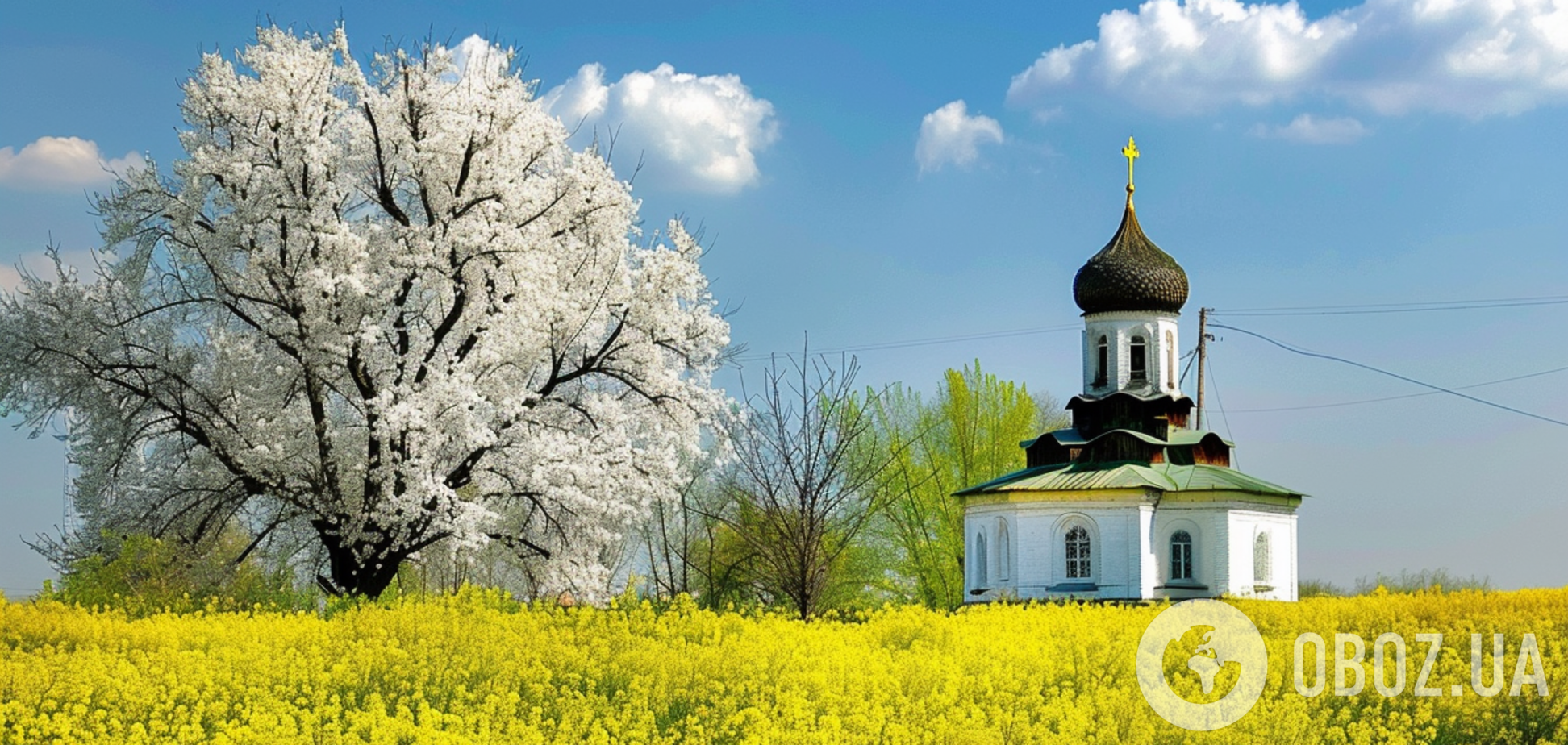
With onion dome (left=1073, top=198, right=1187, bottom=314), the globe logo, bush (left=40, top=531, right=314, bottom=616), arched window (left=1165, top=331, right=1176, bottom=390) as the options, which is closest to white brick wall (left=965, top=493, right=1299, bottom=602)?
arched window (left=1165, top=331, right=1176, bottom=390)

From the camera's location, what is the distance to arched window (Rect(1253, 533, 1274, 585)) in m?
36.0

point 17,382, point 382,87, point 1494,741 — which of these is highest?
point 382,87

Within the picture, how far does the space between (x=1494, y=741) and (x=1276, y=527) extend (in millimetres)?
26908

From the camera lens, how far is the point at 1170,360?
128 ft

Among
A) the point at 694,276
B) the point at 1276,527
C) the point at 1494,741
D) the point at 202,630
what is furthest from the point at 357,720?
the point at 1276,527

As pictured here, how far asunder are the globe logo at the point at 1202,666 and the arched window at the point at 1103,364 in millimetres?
23487

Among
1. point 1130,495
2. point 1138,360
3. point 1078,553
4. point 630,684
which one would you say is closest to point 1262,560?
point 1130,495

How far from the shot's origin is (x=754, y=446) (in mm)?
19469

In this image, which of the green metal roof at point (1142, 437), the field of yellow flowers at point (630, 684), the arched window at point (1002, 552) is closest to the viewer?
the field of yellow flowers at point (630, 684)

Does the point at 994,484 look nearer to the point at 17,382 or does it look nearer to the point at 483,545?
the point at 483,545

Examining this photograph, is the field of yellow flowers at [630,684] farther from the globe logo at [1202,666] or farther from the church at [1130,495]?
the church at [1130,495]

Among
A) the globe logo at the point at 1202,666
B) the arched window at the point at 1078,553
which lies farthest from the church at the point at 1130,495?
the globe logo at the point at 1202,666

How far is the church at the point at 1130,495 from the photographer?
3453cm

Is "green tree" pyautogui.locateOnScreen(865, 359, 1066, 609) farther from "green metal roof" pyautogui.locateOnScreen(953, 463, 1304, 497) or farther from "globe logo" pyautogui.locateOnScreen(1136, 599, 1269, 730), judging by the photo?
"globe logo" pyautogui.locateOnScreen(1136, 599, 1269, 730)
